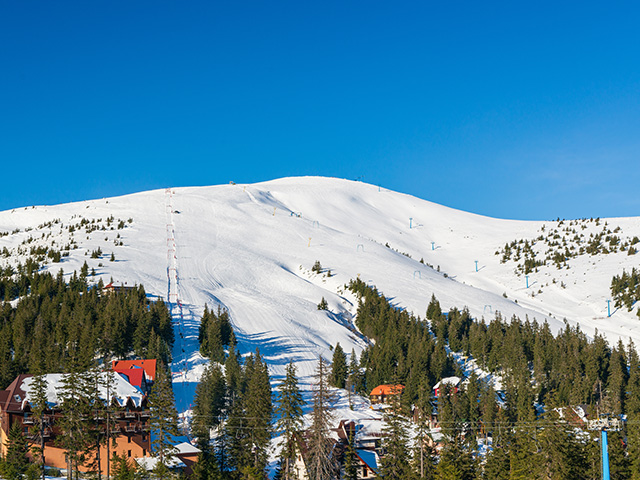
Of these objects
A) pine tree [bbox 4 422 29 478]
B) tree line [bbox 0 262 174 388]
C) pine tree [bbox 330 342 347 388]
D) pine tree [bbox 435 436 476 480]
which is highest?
tree line [bbox 0 262 174 388]

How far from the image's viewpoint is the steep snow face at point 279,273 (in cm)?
10262

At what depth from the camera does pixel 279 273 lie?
448 ft

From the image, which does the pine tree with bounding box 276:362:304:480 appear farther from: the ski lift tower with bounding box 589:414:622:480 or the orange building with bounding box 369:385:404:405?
the orange building with bounding box 369:385:404:405

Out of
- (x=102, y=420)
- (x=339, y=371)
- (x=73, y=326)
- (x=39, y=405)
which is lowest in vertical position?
(x=102, y=420)

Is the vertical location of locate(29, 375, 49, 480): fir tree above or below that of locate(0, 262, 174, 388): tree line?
below

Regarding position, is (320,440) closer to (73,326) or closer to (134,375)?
(134,375)

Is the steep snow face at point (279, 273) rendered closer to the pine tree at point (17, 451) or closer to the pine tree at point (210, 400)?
the pine tree at point (210, 400)

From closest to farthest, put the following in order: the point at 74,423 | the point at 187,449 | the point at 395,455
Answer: the point at 74,423, the point at 395,455, the point at 187,449

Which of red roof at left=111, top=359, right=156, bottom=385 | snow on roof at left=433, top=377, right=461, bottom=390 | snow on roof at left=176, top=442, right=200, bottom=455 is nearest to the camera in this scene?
snow on roof at left=176, top=442, right=200, bottom=455

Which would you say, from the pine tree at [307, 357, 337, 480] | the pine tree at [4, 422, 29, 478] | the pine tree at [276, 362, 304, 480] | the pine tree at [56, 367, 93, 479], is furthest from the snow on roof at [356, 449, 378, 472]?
the pine tree at [4, 422, 29, 478]

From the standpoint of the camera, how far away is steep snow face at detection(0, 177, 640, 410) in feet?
337

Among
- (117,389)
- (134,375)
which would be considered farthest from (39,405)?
(134,375)

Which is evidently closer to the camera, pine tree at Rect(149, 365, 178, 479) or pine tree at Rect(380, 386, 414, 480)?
pine tree at Rect(149, 365, 178, 479)

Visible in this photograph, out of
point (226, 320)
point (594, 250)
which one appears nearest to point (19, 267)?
point (226, 320)
